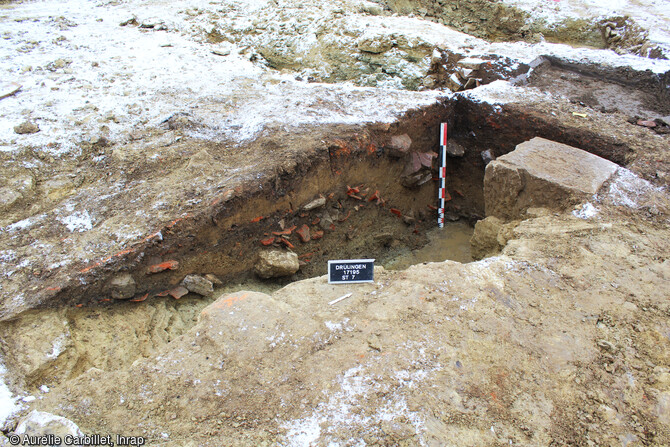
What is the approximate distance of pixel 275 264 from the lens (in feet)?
11.9

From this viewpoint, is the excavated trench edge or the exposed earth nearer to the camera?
the exposed earth

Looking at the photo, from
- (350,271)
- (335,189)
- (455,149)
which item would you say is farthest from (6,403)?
(455,149)

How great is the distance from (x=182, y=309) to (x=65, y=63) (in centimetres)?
388

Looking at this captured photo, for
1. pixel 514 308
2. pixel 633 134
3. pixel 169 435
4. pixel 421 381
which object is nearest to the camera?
pixel 169 435

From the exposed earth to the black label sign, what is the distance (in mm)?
70

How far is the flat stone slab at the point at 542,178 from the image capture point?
3354mm

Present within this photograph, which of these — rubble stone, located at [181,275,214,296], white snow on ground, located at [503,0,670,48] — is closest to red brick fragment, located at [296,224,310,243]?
rubble stone, located at [181,275,214,296]

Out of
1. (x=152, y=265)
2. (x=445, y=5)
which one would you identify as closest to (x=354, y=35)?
(x=445, y=5)

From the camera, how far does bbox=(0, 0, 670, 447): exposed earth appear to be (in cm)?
203

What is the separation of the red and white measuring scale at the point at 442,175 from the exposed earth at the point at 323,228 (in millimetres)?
101

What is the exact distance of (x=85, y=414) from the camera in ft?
6.39

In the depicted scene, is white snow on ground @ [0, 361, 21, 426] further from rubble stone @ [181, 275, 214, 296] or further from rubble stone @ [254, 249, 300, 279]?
rubble stone @ [254, 249, 300, 279]

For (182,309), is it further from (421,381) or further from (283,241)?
(421,381)

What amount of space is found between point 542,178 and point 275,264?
7.84 ft
